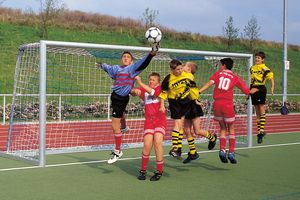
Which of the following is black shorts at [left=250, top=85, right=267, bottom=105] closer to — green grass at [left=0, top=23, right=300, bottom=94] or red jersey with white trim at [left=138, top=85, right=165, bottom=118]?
red jersey with white trim at [left=138, top=85, right=165, bottom=118]

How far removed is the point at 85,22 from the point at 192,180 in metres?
39.5

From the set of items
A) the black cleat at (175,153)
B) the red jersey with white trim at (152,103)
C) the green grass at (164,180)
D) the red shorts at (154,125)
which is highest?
the red jersey with white trim at (152,103)

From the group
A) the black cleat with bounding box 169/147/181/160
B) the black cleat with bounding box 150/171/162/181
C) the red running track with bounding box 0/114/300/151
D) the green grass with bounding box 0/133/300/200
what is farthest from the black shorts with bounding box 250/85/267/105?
the black cleat with bounding box 150/171/162/181

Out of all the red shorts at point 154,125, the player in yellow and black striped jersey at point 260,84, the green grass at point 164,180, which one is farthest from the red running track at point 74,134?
the red shorts at point 154,125

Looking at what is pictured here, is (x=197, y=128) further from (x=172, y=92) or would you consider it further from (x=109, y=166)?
(x=109, y=166)

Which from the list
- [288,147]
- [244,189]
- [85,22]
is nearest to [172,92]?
[244,189]

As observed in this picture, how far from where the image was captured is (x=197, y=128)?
33.3 feet

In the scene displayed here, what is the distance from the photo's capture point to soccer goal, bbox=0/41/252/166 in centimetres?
1088

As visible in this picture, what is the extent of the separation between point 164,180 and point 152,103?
123 centimetres

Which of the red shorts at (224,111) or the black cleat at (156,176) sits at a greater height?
the red shorts at (224,111)

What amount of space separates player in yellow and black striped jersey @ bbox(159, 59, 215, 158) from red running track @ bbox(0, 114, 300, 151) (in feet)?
14.3

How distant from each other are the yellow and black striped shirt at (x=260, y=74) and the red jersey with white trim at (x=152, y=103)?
5.51 meters

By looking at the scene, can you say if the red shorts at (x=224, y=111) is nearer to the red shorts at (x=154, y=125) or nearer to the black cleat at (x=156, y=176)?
the red shorts at (x=154, y=125)

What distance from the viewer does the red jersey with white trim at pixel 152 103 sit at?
8.36m
